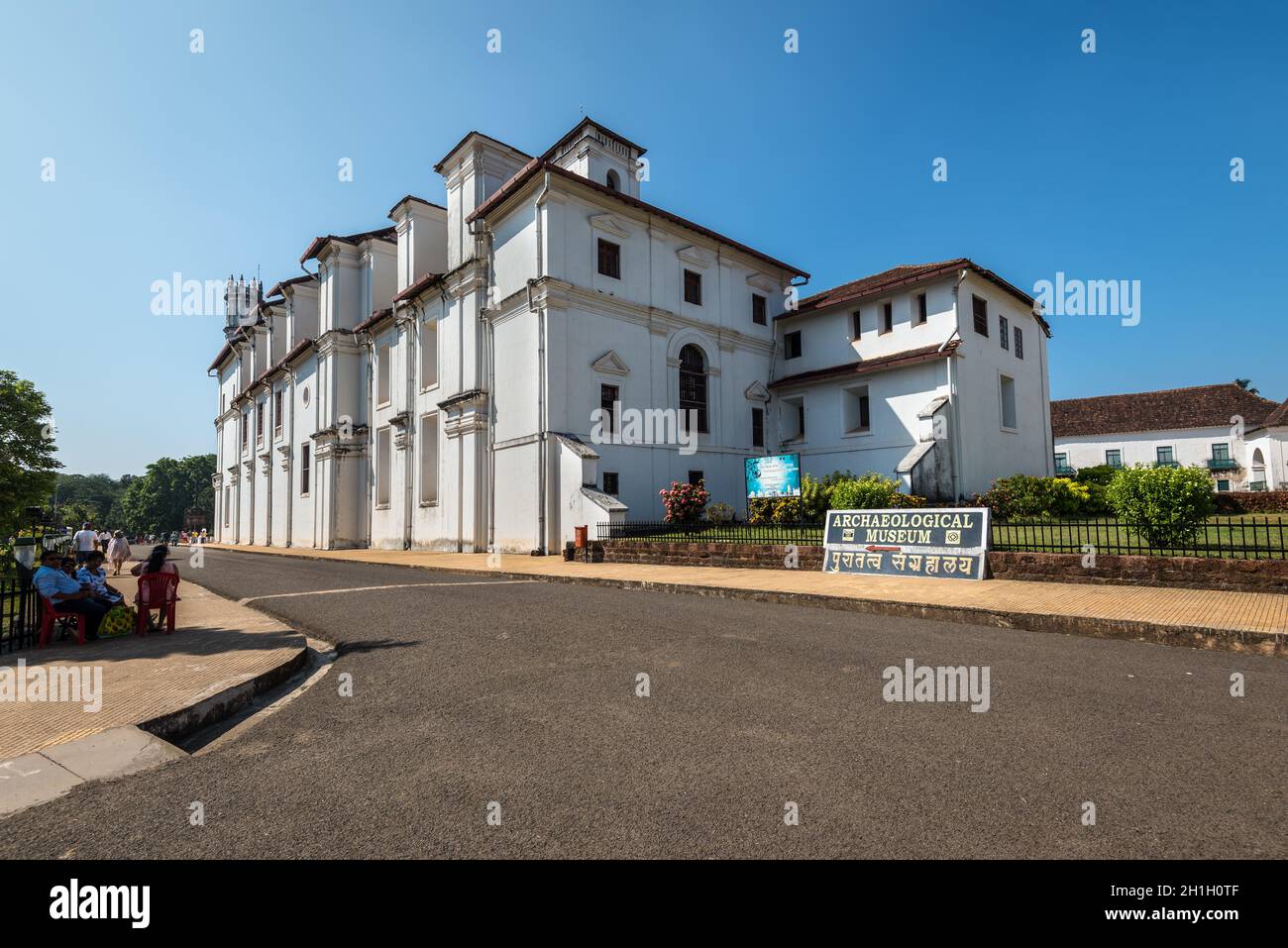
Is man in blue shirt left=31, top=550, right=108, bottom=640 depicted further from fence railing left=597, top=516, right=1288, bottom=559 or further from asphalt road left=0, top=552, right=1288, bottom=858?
fence railing left=597, top=516, right=1288, bottom=559

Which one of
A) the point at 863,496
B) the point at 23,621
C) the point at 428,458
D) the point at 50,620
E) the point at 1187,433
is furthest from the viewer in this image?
the point at 1187,433

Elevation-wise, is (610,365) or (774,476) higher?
(610,365)

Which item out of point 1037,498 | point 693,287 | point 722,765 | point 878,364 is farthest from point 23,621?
point 878,364

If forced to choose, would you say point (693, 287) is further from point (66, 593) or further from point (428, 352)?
point (66, 593)

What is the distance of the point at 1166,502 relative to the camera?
34.1 feet

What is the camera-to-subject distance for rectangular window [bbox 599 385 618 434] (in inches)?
894

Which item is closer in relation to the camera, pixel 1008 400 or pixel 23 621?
pixel 23 621

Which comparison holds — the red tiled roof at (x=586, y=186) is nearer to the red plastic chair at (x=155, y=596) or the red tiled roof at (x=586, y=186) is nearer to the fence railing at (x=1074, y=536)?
the fence railing at (x=1074, y=536)

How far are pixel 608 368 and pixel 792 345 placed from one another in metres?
10.6

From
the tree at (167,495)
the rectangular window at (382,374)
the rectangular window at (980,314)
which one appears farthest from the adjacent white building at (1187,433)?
the tree at (167,495)

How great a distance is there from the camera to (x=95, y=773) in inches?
140

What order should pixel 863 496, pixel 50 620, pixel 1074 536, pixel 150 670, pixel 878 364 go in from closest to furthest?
pixel 150 670 < pixel 50 620 < pixel 1074 536 < pixel 863 496 < pixel 878 364

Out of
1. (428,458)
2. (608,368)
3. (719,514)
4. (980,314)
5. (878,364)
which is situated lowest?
(719,514)
